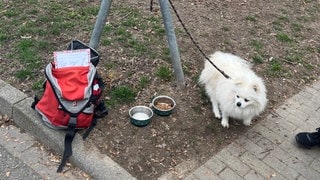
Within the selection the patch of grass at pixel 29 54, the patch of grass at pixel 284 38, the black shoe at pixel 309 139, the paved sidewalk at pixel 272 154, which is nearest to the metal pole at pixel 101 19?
the patch of grass at pixel 29 54

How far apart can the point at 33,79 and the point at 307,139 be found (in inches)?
112

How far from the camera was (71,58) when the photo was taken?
11.5 ft

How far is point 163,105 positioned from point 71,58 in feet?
3.36

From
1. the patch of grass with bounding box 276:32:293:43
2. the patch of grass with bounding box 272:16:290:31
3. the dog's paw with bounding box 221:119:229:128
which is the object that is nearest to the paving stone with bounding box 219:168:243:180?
the dog's paw with bounding box 221:119:229:128

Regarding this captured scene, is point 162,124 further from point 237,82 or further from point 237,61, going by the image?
point 237,61

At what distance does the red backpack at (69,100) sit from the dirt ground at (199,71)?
22cm

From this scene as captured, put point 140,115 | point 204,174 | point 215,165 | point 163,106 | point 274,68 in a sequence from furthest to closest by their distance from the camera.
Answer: point 274,68 → point 163,106 → point 140,115 → point 215,165 → point 204,174

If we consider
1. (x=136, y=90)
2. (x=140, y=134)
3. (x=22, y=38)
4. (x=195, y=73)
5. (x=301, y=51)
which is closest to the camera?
(x=140, y=134)

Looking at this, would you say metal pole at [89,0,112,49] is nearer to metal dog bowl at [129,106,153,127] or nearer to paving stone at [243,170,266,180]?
metal dog bowl at [129,106,153,127]

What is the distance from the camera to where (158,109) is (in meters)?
3.73

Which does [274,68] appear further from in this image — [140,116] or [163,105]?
[140,116]

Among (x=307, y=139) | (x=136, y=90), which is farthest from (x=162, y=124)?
(x=307, y=139)

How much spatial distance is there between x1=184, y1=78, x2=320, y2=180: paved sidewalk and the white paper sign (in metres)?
1.41

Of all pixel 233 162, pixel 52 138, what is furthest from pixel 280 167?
pixel 52 138
